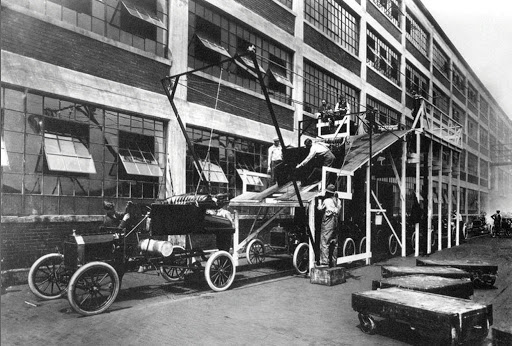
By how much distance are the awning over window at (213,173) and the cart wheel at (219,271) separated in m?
5.46

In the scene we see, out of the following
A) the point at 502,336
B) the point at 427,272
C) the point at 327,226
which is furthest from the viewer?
the point at 327,226

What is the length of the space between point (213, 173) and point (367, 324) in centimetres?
890

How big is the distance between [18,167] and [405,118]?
26066 millimetres

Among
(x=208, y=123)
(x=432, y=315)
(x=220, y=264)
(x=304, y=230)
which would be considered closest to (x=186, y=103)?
(x=208, y=123)

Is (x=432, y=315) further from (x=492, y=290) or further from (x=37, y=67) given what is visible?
(x=37, y=67)

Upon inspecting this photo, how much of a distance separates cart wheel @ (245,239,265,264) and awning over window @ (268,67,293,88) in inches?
282

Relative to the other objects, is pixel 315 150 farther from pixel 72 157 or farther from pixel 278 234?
pixel 72 157

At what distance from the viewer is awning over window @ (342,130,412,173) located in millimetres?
11484

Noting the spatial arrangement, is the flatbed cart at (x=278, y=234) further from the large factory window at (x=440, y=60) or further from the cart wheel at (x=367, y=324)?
the large factory window at (x=440, y=60)

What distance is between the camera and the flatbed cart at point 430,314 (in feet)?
15.6

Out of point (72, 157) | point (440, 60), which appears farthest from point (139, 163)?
point (440, 60)

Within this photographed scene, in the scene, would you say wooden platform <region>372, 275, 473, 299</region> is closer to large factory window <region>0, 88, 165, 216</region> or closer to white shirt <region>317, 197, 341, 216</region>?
white shirt <region>317, 197, 341, 216</region>

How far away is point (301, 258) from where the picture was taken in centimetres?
Result: 1073

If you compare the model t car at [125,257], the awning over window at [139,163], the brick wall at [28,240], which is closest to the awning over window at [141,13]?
the awning over window at [139,163]
